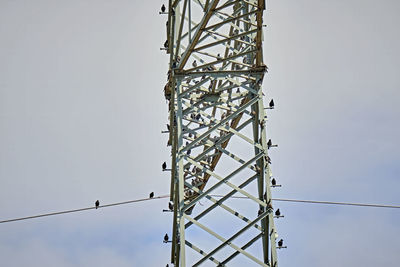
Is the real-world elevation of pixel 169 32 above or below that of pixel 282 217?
above

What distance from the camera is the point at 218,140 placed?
15.6 metres

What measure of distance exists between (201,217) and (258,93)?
3.59 meters

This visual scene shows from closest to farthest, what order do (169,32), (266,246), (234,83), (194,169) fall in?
(266,246)
(234,83)
(169,32)
(194,169)

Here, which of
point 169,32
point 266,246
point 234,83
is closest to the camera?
point 266,246

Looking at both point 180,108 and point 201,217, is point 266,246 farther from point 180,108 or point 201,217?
point 180,108

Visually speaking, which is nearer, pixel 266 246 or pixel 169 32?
pixel 266 246

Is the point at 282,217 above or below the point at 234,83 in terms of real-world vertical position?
below

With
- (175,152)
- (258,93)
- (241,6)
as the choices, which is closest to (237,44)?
(241,6)

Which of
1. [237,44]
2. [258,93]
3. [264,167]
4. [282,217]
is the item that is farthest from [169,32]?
[282,217]

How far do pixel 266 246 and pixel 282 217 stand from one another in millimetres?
874

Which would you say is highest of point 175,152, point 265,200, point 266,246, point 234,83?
point 234,83

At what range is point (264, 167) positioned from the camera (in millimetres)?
14609

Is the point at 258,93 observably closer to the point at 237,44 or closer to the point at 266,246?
the point at 237,44

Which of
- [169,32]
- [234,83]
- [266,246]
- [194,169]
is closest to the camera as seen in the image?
[266,246]
